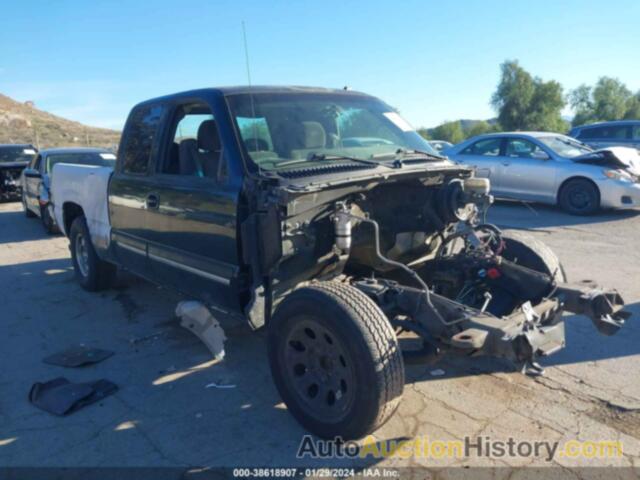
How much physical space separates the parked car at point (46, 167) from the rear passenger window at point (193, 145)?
6846mm

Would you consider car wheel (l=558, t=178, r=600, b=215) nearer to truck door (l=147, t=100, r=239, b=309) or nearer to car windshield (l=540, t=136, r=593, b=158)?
car windshield (l=540, t=136, r=593, b=158)

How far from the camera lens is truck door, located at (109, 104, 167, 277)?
4766mm

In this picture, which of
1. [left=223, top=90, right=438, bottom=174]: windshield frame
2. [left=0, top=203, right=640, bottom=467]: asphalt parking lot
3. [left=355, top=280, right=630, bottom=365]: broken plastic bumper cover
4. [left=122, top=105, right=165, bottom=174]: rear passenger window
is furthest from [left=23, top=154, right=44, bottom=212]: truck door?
[left=355, top=280, right=630, bottom=365]: broken plastic bumper cover

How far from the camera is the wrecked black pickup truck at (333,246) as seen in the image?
9.88 feet

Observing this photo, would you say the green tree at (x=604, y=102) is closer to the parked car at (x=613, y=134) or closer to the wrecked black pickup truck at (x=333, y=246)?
the parked car at (x=613, y=134)

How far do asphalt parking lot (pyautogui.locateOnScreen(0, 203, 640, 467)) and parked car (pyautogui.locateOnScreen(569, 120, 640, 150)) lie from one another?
10.2 m

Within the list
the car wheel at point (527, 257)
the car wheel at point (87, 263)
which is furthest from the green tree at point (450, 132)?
the car wheel at point (527, 257)

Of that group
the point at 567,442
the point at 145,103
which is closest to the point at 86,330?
the point at 145,103

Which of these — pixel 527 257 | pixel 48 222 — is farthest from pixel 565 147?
pixel 48 222

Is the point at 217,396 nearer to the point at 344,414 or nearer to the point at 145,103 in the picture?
the point at 344,414

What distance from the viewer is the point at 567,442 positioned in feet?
10.2

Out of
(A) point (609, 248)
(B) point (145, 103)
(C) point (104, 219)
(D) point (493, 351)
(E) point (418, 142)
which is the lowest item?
(A) point (609, 248)

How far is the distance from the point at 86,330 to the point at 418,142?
3.57m

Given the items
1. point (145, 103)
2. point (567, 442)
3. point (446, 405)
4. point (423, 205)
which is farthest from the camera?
point (145, 103)
